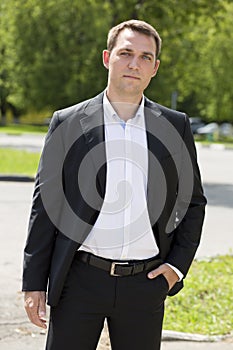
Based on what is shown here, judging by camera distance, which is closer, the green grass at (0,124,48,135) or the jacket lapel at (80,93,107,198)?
the jacket lapel at (80,93,107,198)

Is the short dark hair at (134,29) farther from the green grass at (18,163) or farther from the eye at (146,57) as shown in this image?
the green grass at (18,163)

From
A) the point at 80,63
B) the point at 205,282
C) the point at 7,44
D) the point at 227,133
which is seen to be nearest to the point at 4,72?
the point at 7,44

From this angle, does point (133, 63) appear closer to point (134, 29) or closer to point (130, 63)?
point (130, 63)

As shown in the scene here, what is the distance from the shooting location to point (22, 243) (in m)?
9.00

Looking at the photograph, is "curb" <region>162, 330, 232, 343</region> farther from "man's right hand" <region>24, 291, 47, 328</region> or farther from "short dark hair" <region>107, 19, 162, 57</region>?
"short dark hair" <region>107, 19, 162, 57</region>

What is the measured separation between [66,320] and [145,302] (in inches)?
12.4

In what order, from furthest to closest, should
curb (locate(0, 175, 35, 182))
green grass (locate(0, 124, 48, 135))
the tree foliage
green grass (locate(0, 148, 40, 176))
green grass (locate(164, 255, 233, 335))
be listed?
green grass (locate(0, 124, 48, 135)) < the tree foliage < green grass (locate(0, 148, 40, 176)) < curb (locate(0, 175, 35, 182)) < green grass (locate(164, 255, 233, 335))

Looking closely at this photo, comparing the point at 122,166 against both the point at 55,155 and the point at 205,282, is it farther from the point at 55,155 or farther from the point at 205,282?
the point at 205,282

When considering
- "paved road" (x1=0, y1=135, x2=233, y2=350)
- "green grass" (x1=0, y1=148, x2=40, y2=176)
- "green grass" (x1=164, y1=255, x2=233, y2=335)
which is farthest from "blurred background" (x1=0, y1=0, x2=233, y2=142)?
"green grass" (x1=164, y1=255, x2=233, y2=335)

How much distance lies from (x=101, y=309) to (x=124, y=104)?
81 centimetres

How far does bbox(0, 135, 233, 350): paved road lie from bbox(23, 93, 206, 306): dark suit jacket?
211 cm

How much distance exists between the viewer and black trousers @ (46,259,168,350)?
291 centimetres

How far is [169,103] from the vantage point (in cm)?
4741

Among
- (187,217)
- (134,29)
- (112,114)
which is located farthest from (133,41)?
(187,217)
